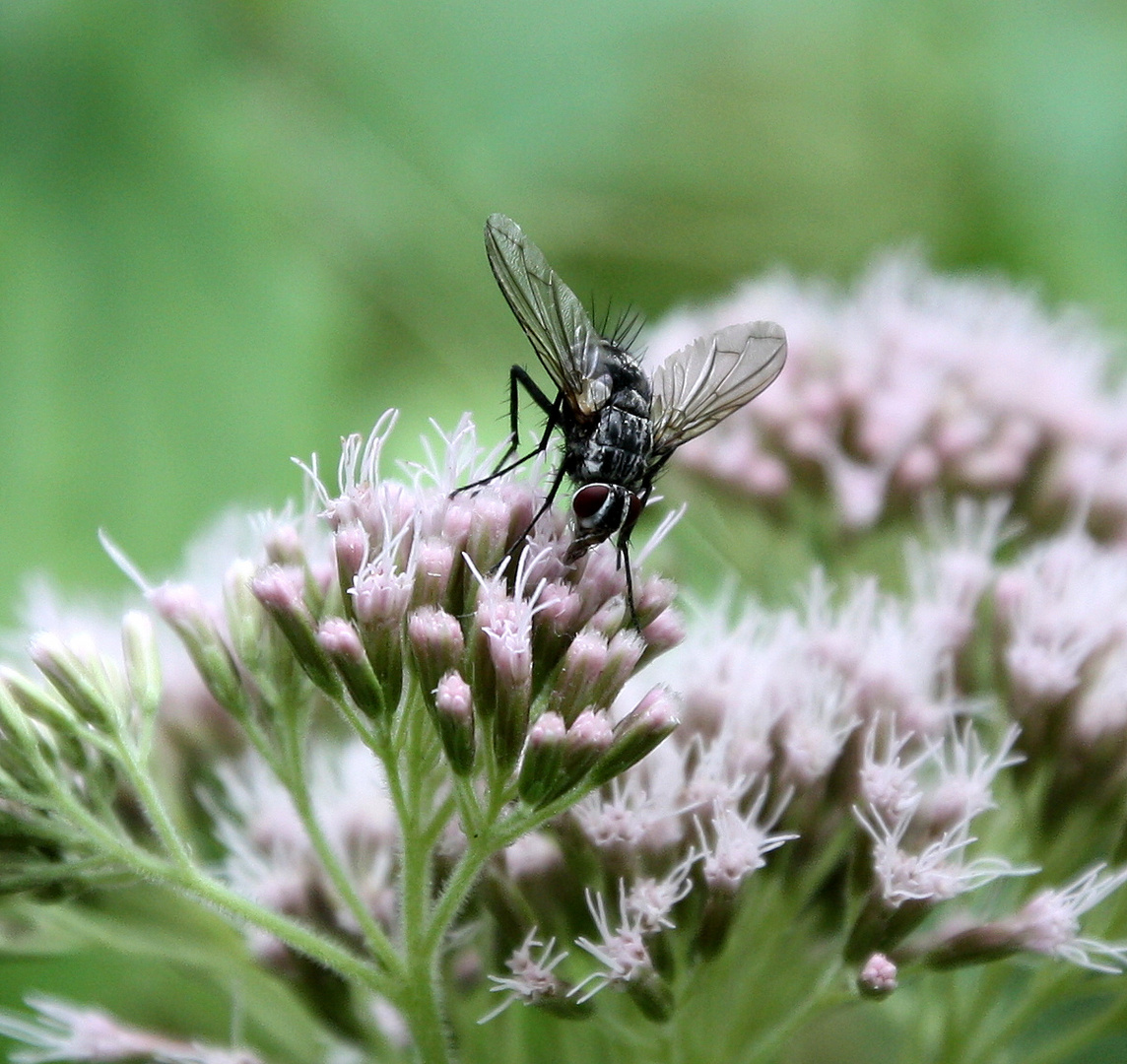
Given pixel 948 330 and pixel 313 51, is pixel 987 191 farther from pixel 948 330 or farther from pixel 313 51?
pixel 313 51

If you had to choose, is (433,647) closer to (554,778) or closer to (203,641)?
(554,778)

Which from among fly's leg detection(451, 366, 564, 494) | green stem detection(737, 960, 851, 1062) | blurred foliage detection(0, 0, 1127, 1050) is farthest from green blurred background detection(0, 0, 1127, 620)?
green stem detection(737, 960, 851, 1062)

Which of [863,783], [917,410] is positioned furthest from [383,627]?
[917,410]

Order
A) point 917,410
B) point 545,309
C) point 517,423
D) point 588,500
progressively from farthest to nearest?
point 917,410, point 517,423, point 545,309, point 588,500

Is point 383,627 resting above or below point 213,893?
above

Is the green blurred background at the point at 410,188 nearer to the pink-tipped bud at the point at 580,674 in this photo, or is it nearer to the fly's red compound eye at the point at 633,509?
the fly's red compound eye at the point at 633,509

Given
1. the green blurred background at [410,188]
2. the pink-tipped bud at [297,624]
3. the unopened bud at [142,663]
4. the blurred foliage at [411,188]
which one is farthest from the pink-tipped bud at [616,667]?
the green blurred background at [410,188]
